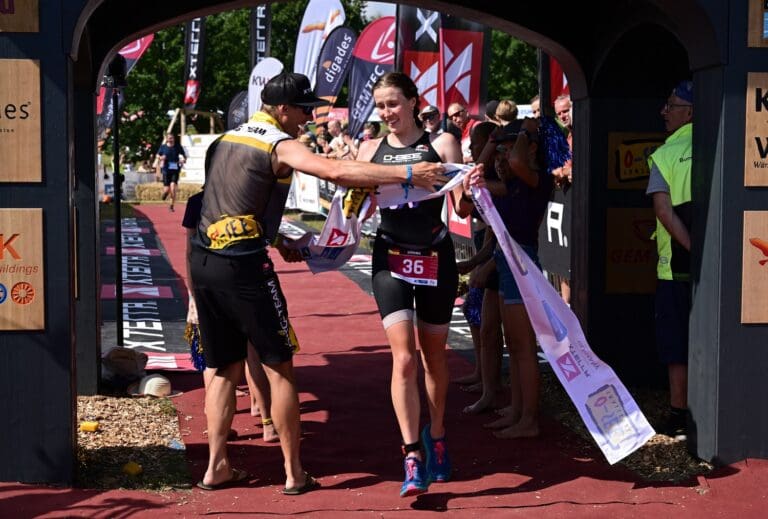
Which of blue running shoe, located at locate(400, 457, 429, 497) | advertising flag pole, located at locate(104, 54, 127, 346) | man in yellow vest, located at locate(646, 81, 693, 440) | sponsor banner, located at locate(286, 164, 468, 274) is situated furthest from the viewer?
advertising flag pole, located at locate(104, 54, 127, 346)

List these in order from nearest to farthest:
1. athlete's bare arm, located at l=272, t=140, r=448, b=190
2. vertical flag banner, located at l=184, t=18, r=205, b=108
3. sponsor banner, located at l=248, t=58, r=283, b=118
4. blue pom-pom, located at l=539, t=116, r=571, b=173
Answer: athlete's bare arm, located at l=272, t=140, r=448, b=190 < blue pom-pom, located at l=539, t=116, r=571, b=173 < sponsor banner, located at l=248, t=58, r=283, b=118 < vertical flag banner, located at l=184, t=18, r=205, b=108

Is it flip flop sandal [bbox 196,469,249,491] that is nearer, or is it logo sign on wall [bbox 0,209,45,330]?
logo sign on wall [bbox 0,209,45,330]

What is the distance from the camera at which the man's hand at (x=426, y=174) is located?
515 centimetres

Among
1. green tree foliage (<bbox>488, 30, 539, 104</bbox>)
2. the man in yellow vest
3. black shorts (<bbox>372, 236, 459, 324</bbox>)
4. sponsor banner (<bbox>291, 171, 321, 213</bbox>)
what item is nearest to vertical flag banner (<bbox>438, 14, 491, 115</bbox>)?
the man in yellow vest

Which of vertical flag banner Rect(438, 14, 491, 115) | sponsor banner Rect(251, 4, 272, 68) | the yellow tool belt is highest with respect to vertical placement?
sponsor banner Rect(251, 4, 272, 68)

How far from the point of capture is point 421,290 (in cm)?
550

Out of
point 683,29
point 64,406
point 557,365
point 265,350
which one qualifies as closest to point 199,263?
point 265,350

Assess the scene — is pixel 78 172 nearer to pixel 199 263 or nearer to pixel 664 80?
pixel 199 263

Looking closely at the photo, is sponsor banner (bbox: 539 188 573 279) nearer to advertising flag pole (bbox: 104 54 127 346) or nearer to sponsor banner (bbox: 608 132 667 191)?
sponsor banner (bbox: 608 132 667 191)

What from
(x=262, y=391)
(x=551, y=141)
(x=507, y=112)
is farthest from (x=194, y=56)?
(x=551, y=141)

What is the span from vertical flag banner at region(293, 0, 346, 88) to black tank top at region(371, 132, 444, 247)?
61.0 feet

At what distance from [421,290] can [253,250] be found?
0.88 meters

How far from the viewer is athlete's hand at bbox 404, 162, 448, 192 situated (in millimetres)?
5152

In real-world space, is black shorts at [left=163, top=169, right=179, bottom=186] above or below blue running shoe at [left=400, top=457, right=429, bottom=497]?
above
